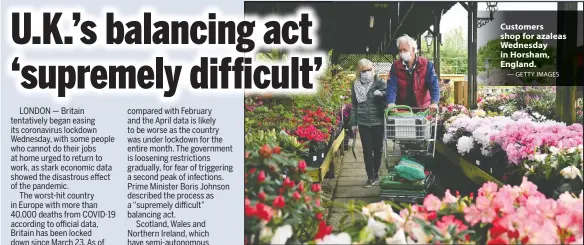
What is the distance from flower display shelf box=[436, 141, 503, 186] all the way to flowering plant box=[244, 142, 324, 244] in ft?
4.43

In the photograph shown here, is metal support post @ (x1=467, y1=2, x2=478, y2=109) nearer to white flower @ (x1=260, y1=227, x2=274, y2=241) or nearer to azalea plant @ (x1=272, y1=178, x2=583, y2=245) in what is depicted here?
azalea plant @ (x1=272, y1=178, x2=583, y2=245)

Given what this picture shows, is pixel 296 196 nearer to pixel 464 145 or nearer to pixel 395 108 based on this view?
Result: pixel 395 108

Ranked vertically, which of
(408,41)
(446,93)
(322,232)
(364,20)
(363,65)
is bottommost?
(322,232)

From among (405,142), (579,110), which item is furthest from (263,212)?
(579,110)

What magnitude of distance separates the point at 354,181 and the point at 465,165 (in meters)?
0.66

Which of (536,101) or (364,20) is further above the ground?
(364,20)

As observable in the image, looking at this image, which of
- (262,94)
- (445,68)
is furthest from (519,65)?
(262,94)

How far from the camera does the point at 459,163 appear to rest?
3.54 meters

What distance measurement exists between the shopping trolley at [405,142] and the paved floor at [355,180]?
2.3 inches

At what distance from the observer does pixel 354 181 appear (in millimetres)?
3301

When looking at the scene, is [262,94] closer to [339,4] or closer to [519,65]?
[339,4]

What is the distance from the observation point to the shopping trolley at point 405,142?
3238mm

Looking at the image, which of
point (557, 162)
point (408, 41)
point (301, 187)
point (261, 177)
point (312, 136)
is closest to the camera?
point (261, 177)

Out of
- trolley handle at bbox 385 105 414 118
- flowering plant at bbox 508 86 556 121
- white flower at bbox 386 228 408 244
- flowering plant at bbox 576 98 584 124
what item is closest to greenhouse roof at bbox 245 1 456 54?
trolley handle at bbox 385 105 414 118
